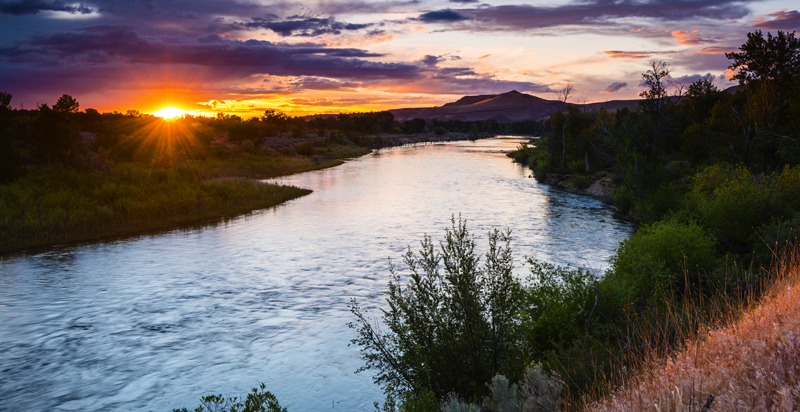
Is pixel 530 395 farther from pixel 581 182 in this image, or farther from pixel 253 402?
pixel 581 182

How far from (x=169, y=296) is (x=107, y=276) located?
4.11 meters

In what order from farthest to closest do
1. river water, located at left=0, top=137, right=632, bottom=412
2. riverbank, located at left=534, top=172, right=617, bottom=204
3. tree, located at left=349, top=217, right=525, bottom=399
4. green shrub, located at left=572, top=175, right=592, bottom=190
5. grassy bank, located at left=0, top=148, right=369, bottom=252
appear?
green shrub, located at left=572, top=175, right=592, bottom=190
riverbank, located at left=534, top=172, right=617, bottom=204
grassy bank, located at left=0, top=148, right=369, bottom=252
river water, located at left=0, top=137, right=632, bottom=412
tree, located at left=349, top=217, right=525, bottom=399

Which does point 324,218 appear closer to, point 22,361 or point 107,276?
point 107,276

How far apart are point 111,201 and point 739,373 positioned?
3331 cm

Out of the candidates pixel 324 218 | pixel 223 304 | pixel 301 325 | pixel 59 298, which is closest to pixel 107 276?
pixel 59 298

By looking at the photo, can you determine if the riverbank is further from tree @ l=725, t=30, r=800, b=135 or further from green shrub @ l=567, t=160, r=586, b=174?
tree @ l=725, t=30, r=800, b=135

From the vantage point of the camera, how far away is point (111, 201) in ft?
97.9

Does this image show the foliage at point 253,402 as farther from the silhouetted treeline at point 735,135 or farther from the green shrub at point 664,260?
the silhouetted treeline at point 735,135

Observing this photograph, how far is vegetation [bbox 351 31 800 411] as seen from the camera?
21.5 feet

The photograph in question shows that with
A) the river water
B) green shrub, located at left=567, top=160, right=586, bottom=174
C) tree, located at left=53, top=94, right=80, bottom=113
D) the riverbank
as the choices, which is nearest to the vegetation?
the river water

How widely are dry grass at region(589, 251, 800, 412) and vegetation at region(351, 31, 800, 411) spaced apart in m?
0.03

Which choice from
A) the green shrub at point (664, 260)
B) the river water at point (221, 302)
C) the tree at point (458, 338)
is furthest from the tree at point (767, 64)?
the tree at point (458, 338)

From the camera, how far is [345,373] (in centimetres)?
1221

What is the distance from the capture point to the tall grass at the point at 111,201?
24605 millimetres
